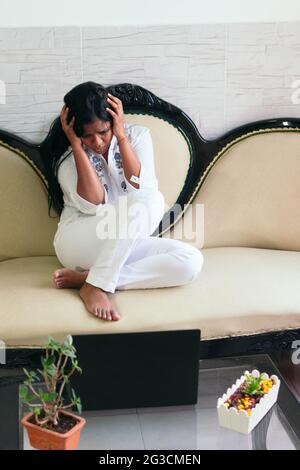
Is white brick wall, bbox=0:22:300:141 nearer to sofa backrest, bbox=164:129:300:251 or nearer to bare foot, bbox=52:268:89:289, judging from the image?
sofa backrest, bbox=164:129:300:251

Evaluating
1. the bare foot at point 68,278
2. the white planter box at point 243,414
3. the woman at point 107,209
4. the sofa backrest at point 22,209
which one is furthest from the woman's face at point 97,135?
the white planter box at point 243,414

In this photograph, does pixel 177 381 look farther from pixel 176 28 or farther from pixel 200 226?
pixel 176 28

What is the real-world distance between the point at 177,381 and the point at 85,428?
398 mm

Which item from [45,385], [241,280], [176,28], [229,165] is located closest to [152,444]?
[45,385]

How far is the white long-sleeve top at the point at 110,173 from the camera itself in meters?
2.44

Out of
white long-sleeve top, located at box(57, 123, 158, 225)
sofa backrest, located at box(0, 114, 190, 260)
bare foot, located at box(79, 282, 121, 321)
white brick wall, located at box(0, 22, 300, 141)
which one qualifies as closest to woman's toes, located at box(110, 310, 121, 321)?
bare foot, located at box(79, 282, 121, 321)

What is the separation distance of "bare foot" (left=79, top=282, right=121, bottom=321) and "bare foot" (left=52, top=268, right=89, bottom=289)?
0.05 m

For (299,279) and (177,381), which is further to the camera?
(299,279)

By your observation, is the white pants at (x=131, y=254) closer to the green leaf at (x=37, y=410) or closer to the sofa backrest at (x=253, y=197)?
the sofa backrest at (x=253, y=197)

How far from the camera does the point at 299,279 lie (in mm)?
2352

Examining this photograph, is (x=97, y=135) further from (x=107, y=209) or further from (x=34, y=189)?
(x=34, y=189)

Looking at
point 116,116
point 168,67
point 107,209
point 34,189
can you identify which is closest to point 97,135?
point 116,116

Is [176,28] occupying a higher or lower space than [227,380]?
higher
